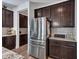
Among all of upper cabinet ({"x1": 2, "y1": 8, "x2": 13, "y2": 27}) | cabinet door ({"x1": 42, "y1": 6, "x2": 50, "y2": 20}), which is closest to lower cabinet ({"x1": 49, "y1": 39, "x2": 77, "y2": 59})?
cabinet door ({"x1": 42, "y1": 6, "x2": 50, "y2": 20})

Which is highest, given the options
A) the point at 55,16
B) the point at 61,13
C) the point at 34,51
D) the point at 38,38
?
the point at 61,13

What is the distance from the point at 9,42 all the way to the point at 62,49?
3148 mm

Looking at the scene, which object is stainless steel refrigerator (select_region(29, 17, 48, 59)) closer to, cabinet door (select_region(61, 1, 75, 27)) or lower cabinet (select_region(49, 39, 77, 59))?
lower cabinet (select_region(49, 39, 77, 59))

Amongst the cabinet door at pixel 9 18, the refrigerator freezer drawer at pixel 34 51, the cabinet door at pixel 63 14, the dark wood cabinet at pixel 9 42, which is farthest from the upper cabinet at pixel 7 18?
the cabinet door at pixel 63 14

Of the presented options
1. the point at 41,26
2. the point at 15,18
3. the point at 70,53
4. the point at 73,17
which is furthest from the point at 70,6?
the point at 15,18

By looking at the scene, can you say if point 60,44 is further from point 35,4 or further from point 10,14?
point 10,14

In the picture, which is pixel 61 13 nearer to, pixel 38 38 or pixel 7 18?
pixel 38 38

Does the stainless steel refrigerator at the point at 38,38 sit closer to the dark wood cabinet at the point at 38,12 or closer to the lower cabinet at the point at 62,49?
the lower cabinet at the point at 62,49

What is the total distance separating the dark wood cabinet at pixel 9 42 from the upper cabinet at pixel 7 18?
88cm

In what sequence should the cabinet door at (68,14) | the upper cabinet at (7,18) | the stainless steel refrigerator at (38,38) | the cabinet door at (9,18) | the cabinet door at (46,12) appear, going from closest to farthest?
the cabinet door at (68,14) → the stainless steel refrigerator at (38,38) → the cabinet door at (46,12) → the upper cabinet at (7,18) → the cabinet door at (9,18)

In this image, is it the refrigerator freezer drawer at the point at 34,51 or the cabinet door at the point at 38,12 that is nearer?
the refrigerator freezer drawer at the point at 34,51

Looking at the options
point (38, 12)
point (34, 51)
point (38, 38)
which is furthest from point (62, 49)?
point (38, 12)

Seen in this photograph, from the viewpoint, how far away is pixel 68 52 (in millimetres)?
3398

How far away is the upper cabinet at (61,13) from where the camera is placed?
147 inches
